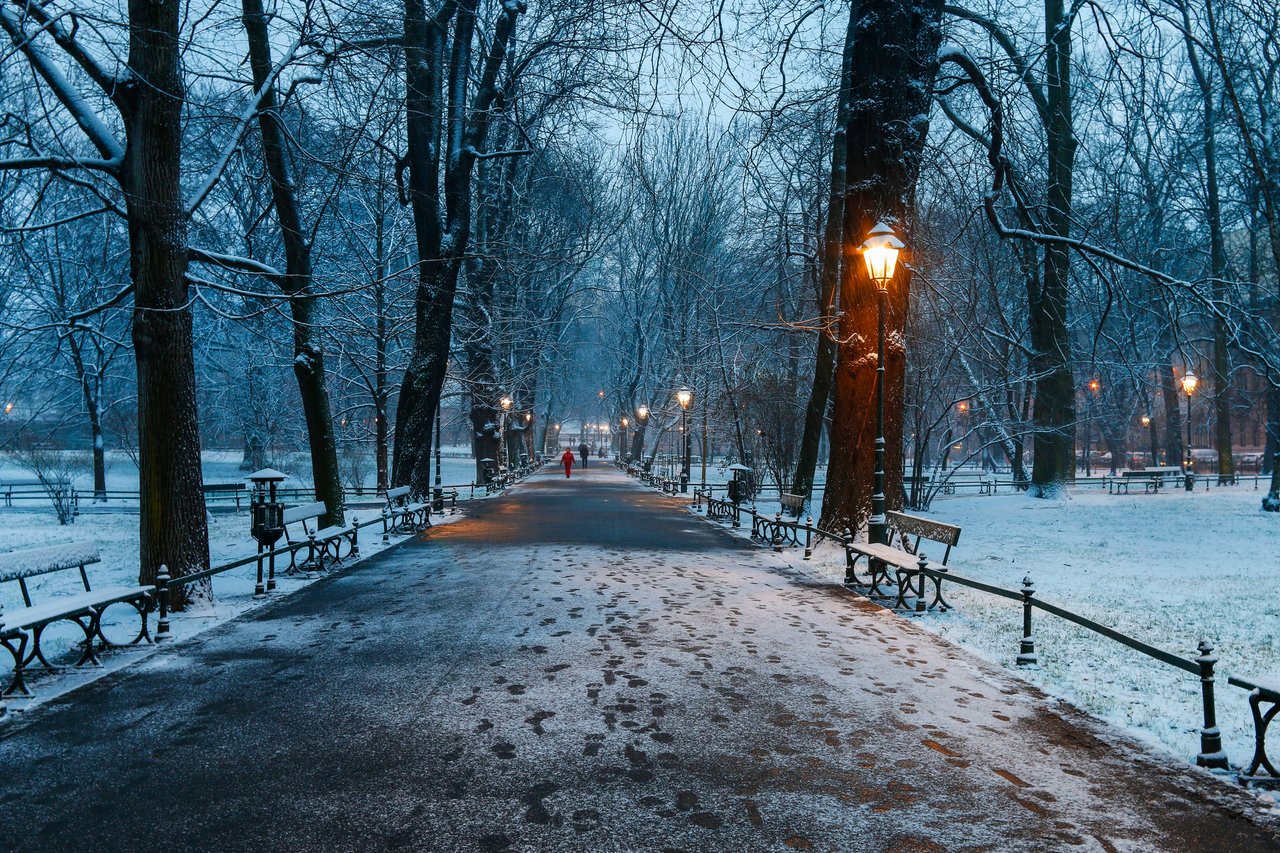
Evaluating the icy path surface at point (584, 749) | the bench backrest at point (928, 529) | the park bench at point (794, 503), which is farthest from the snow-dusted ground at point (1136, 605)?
the park bench at point (794, 503)

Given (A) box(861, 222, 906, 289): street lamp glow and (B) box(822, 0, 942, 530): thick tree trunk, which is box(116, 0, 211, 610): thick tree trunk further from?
(B) box(822, 0, 942, 530): thick tree trunk

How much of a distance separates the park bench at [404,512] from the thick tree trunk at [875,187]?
925cm

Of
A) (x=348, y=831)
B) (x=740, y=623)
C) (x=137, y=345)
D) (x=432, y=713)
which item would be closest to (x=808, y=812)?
(x=348, y=831)

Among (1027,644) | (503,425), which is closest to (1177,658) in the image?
(1027,644)

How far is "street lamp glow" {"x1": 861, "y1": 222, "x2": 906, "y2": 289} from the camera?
10906 mm

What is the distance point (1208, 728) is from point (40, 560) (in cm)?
918

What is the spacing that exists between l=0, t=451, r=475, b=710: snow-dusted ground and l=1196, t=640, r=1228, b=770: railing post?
24.9 feet

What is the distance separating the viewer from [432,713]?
543 centimetres

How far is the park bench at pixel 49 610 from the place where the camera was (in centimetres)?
585

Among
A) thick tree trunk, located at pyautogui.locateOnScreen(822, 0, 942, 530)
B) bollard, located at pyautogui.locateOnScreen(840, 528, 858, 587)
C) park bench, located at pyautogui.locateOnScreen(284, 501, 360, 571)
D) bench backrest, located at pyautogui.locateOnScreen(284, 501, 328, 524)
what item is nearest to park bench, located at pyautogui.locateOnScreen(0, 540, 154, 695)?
park bench, located at pyautogui.locateOnScreen(284, 501, 360, 571)

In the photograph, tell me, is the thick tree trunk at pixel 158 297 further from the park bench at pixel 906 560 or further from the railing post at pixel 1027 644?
the railing post at pixel 1027 644

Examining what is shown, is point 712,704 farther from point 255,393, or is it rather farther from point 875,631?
point 255,393

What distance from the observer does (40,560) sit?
738 centimetres

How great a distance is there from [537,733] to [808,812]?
5.85 feet
